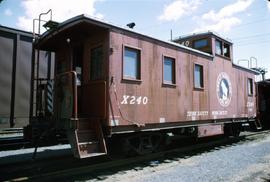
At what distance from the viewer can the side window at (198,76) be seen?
9488 millimetres

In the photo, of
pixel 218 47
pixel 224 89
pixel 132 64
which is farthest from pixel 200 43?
pixel 132 64

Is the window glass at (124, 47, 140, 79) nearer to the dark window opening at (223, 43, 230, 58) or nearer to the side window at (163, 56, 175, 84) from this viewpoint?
the side window at (163, 56, 175, 84)

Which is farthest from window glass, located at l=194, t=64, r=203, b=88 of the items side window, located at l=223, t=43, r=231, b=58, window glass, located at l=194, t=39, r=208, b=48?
side window, located at l=223, t=43, r=231, b=58

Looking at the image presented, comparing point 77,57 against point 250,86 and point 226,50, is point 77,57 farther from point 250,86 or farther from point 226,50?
point 250,86

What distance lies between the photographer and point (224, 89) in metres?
11.0

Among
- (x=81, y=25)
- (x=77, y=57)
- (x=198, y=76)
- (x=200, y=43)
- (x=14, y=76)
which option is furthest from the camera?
(x=200, y=43)

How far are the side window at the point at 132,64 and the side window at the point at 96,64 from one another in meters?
0.59

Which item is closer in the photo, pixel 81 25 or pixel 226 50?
pixel 81 25

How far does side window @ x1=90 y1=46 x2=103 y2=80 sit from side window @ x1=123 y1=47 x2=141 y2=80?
0.59 metres

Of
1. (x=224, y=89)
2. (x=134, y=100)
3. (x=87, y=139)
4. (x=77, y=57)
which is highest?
(x=77, y=57)

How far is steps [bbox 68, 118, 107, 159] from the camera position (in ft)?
19.6

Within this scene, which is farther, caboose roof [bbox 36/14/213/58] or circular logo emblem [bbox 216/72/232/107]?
circular logo emblem [bbox 216/72/232/107]

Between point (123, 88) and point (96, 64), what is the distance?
1.00m

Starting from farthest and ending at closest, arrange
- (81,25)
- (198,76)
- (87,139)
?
1. (198,76)
2. (81,25)
3. (87,139)
